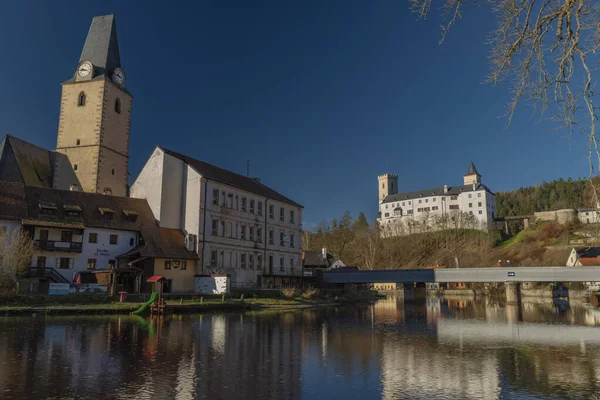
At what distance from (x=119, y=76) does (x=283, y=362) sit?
5416cm

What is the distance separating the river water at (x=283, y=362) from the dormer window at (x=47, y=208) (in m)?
16.4

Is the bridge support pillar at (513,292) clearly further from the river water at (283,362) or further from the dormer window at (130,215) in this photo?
the dormer window at (130,215)

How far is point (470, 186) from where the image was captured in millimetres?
145250

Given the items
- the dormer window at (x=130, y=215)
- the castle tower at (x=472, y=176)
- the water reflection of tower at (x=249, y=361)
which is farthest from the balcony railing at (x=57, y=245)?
the castle tower at (x=472, y=176)

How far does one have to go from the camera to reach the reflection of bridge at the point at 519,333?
79.8 ft

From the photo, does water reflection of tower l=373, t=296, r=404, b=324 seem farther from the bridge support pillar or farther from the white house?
the white house

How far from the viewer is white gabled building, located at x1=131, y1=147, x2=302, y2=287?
4962 centimetres

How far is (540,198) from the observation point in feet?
519

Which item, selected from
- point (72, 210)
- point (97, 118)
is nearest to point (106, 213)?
point (72, 210)

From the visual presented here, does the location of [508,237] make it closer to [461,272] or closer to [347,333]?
[461,272]

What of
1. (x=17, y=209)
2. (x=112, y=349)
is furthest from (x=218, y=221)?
(x=112, y=349)

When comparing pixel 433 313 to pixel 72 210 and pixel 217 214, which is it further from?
pixel 72 210

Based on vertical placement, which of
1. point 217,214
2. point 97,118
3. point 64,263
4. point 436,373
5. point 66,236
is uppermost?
point 97,118

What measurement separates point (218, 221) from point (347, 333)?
2735 cm
